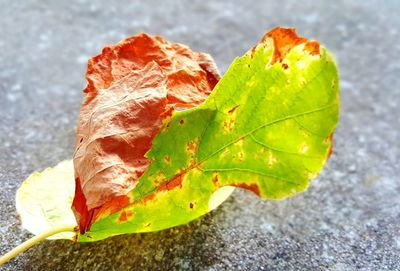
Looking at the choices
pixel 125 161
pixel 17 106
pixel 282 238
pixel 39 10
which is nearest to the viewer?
pixel 125 161

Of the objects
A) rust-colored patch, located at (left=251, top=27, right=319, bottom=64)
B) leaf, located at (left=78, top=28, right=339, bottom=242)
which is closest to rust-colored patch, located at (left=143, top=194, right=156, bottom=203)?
leaf, located at (left=78, top=28, right=339, bottom=242)

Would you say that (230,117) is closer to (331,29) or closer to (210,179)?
(210,179)

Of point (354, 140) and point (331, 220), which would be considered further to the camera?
point (354, 140)

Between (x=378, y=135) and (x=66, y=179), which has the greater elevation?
(x=66, y=179)

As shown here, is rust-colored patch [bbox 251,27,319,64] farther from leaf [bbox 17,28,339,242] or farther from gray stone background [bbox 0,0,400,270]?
gray stone background [bbox 0,0,400,270]

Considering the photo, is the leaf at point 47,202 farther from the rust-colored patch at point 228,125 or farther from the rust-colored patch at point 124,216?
the rust-colored patch at point 228,125

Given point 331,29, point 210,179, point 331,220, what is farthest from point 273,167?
point 331,29

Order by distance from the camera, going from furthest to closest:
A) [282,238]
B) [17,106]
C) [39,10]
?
[39,10] < [17,106] < [282,238]
